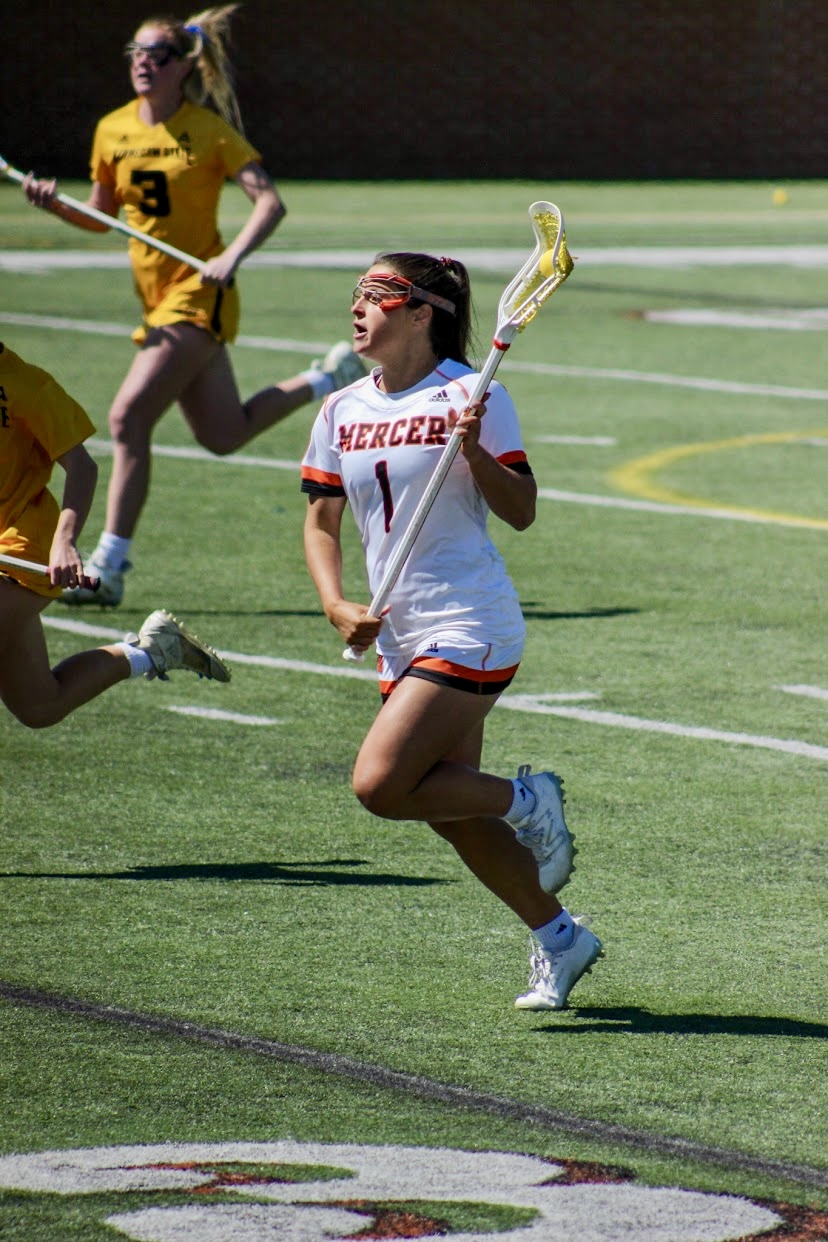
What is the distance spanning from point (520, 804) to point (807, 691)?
11.6ft

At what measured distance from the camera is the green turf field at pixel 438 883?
4.50m

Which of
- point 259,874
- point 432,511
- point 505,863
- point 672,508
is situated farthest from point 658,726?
point 672,508

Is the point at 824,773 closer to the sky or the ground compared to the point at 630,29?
closer to the ground

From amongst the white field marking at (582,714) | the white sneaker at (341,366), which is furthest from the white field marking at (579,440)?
the white field marking at (582,714)

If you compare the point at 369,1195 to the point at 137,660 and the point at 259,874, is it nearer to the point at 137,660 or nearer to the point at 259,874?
the point at 259,874

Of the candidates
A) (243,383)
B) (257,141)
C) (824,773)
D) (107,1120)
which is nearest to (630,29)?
(257,141)

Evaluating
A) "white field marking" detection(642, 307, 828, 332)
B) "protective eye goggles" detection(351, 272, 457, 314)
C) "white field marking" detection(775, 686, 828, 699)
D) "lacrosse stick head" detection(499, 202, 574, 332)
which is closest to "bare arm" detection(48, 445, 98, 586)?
"protective eye goggles" detection(351, 272, 457, 314)

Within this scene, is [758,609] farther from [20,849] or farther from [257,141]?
[257,141]

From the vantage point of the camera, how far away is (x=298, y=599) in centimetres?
1037

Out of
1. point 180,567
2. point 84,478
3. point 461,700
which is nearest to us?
point 461,700

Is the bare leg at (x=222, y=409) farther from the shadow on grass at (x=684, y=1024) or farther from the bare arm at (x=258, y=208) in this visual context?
the shadow on grass at (x=684, y=1024)

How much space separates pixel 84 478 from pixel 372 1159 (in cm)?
257

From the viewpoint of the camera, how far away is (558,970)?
5309mm

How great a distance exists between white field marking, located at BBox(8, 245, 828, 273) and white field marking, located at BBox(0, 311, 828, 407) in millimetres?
5343
